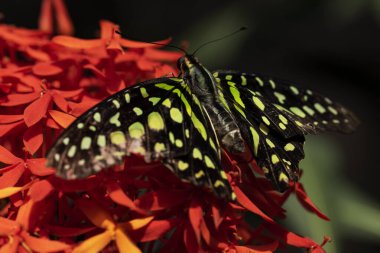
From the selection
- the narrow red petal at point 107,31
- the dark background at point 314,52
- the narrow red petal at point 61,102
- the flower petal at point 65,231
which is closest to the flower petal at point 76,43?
the narrow red petal at point 107,31

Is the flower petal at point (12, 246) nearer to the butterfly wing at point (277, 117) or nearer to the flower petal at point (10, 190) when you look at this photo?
the flower petal at point (10, 190)

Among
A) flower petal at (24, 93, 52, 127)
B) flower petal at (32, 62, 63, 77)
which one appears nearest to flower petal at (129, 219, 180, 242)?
flower petal at (24, 93, 52, 127)

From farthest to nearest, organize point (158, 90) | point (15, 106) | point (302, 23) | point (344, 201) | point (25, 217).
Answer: point (302, 23), point (344, 201), point (15, 106), point (158, 90), point (25, 217)

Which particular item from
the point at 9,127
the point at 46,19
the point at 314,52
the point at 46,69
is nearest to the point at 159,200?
the point at 9,127

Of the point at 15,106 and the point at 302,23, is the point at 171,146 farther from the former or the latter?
the point at 302,23

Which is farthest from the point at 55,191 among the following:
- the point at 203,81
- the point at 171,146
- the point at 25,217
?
the point at 203,81

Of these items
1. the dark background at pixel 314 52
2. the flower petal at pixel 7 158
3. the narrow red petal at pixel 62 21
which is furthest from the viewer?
the narrow red petal at pixel 62 21

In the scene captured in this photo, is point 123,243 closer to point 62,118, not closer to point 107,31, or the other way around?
point 62,118
